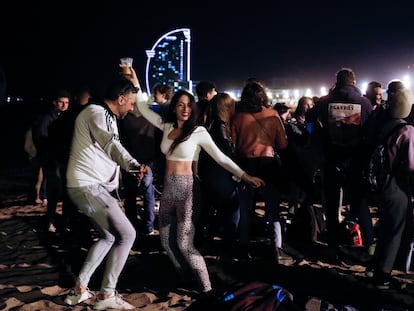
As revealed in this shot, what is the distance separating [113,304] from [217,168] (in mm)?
2126

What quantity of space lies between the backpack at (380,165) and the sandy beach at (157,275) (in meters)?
1.06

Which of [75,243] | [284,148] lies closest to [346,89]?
[284,148]

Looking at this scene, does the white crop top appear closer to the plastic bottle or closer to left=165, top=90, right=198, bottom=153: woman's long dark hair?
left=165, top=90, right=198, bottom=153: woman's long dark hair

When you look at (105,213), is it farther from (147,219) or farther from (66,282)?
(147,219)

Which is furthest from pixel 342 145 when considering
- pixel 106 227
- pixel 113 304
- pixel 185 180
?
pixel 113 304

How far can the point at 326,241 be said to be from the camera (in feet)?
20.7

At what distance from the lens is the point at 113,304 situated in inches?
169

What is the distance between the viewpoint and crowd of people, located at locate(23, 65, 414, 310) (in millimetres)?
4293

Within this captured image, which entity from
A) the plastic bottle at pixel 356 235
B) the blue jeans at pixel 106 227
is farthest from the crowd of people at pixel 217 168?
the plastic bottle at pixel 356 235

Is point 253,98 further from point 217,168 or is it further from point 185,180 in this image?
point 185,180

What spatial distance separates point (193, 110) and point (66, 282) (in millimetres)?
2346

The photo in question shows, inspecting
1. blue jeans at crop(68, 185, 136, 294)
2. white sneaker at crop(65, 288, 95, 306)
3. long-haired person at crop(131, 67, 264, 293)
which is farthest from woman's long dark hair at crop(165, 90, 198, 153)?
white sneaker at crop(65, 288, 95, 306)

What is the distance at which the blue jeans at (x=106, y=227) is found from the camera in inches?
166

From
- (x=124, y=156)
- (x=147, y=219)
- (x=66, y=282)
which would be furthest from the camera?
(x=147, y=219)
